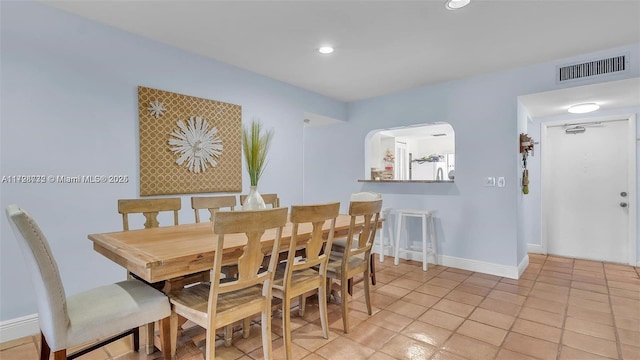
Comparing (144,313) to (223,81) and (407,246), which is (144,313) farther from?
(407,246)

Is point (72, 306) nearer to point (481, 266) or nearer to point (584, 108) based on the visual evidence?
point (481, 266)

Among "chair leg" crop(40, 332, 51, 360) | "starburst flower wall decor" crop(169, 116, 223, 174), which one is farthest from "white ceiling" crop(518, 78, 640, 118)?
"chair leg" crop(40, 332, 51, 360)

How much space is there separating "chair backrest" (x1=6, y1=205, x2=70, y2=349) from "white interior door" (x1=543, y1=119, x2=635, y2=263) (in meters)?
5.54

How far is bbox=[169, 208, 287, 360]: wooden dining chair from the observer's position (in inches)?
58.8

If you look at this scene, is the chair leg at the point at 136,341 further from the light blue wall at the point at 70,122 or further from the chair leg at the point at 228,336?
the light blue wall at the point at 70,122

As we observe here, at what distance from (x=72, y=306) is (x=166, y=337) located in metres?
0.50

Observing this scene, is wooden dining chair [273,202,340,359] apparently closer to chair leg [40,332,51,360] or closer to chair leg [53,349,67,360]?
chair leg [53,349,67,360]

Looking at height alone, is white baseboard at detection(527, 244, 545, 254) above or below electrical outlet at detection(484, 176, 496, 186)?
below

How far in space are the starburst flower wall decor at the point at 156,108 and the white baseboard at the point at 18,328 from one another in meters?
1.77

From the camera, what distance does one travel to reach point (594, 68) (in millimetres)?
3057

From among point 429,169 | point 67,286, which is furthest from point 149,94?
point 429,169

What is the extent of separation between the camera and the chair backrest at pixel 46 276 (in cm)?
135

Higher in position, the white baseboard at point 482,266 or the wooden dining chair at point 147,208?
the wooden dining chair at point 147,208

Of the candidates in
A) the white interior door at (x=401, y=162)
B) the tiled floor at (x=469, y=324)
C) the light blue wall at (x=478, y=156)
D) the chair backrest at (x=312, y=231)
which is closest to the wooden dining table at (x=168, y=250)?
the chair backrest at (x=312, y=231)
